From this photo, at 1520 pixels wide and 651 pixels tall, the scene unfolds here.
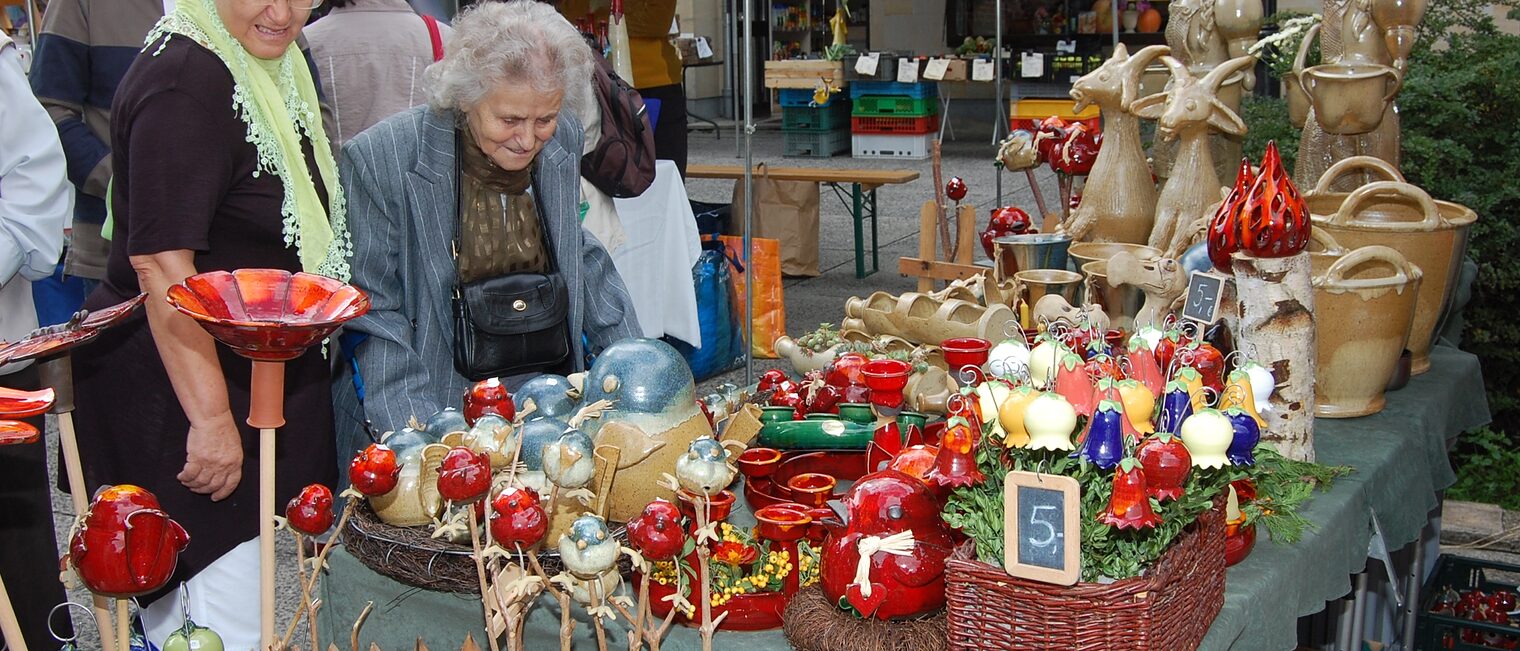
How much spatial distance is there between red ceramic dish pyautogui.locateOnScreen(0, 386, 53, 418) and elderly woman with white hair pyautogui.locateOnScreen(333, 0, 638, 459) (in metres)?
1.12

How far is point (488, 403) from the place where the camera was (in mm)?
1858

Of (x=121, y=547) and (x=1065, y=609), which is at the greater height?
(x=121, y=547)

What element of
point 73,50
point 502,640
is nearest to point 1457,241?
→ point 502,640

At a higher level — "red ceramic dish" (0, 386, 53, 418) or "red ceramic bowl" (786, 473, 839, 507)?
"red ceramic dish" (0, 386, 53, 418)

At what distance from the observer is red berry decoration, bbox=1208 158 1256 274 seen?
1.91m

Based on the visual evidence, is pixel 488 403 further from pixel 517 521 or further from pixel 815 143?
pixel 815 143

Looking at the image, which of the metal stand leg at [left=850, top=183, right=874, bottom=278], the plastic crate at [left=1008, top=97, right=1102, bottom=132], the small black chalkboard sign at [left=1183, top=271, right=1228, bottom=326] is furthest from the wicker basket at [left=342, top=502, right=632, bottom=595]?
the plastic crate at [left=1008, top=97, right=1102, bottom=132]

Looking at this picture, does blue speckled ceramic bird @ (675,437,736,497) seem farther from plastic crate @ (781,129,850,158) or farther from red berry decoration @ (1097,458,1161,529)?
plastic crate @ (781,129,850,158)

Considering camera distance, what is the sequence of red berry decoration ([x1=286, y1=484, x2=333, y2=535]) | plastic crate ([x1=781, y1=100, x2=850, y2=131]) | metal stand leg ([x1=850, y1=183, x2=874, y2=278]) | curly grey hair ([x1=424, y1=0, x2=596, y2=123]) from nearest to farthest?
red berry decoration ([x1=286, y1=484, x2=333, y2=535]), curly grey hair ([x1=424, y1=0, x2=596, y2=123]), metal stand leg ([x1=850, y1=183, x2=874, y2=278]), plastic crate ([x1=781, y1=100, x2=850, y2=131])

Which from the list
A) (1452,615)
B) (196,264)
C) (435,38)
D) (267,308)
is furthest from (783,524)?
(435,38)

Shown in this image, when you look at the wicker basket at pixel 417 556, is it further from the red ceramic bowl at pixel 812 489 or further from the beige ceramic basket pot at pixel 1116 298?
the beige ceramic basket pot at pixel 1116 298

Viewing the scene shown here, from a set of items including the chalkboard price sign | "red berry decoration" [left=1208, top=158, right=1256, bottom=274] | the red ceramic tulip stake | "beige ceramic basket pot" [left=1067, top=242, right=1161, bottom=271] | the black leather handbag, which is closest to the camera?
the red ceramic tulip stake

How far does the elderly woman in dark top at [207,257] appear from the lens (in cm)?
177

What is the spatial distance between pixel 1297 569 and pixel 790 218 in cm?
508
